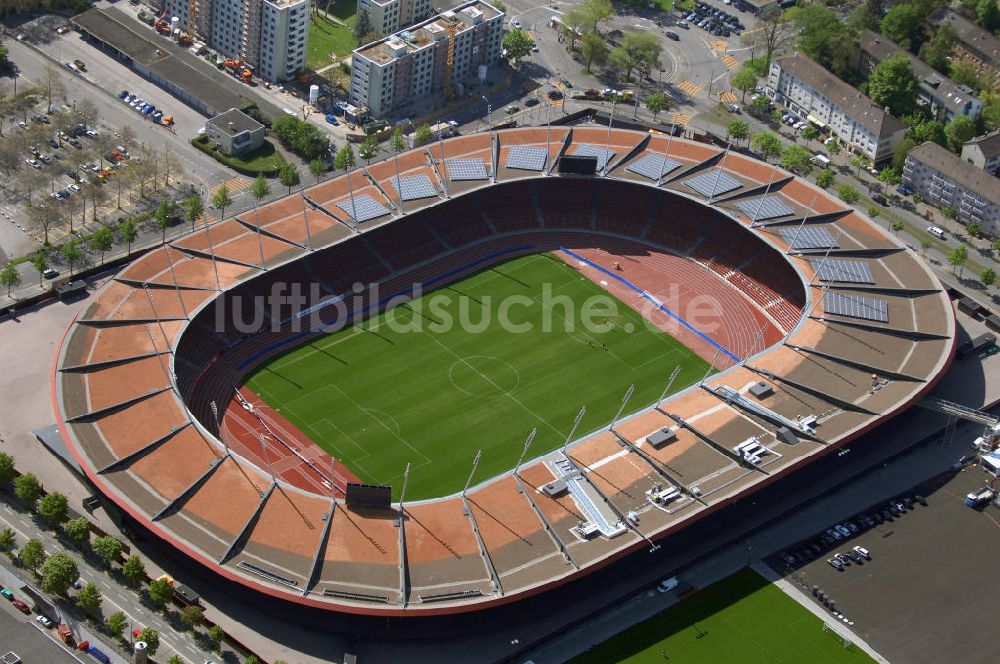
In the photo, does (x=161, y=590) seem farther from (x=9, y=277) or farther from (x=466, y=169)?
(x=466, y=169)

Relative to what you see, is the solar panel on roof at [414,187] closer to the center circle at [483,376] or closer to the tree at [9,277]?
the center circle at [483,376]

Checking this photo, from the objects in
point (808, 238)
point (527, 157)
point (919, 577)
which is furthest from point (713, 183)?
point (919, 577)

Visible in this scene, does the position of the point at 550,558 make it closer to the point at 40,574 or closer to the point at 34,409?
the point at 40,574

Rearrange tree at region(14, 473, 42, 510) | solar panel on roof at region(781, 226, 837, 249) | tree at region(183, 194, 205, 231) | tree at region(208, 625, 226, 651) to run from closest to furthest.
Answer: tree at region(208, 625, 226, 651) < tree at region(14, 473, 42, 510) < solar panel on roof at region(781, 226, 837, 249) < tree at region(183, 194, 205, 231)

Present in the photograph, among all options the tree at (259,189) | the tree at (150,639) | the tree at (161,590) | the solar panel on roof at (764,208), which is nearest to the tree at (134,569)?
Answer: the tree at (161,590)

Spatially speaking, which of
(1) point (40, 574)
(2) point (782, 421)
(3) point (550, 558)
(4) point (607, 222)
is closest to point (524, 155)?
(4) point (607, 222)

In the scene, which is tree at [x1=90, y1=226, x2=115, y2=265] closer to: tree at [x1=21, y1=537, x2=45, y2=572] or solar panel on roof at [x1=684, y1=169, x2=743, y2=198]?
tree at [x1=21, y1=537, x2=45, y2=572]

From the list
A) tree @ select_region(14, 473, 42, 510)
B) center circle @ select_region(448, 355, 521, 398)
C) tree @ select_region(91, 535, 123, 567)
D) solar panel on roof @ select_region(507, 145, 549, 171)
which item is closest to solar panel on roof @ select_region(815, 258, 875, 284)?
solar panel on roof @ select_region(507, 145, 549, 171)
